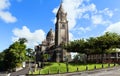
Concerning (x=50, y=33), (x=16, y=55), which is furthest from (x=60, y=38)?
(x=16, y=55)

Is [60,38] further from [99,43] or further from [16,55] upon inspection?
[99,43]

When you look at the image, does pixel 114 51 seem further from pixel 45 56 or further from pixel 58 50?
pixel 45 56

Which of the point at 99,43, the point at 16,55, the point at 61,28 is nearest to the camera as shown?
the point at 99,43

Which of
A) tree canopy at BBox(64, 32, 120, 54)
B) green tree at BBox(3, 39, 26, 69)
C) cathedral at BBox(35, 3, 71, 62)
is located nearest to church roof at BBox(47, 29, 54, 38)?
cathedral at BBox(35, 3, 71, 62)

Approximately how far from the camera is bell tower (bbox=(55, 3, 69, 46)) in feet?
363

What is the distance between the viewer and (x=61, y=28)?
11256 cm

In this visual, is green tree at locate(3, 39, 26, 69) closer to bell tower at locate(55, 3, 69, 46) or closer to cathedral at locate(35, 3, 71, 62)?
cathedral at locate(35, 3, 71, 62)

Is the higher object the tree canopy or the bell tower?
the bell tower

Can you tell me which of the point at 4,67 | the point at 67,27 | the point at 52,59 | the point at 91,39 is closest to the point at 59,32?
the point at 67,27

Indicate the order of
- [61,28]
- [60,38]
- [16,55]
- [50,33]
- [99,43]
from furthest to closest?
[50,33] → [61,28] → [60,38] → [16,55] → [99,43]

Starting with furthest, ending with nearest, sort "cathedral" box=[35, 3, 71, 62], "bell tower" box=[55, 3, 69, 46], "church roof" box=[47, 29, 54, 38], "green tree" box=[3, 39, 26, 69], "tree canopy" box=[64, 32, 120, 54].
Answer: "church roof" box=[47, 29, 54, 38], "bell tower" box=[55, 3, 69, 46], "cathedral" box=[35, 3, 71, 62], "green tree" box=[3, 39, 26, 69], "tree canopy" box=[64, 32, 120, 54]

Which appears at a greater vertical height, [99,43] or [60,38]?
[60,38]

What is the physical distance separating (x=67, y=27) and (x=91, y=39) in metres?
38.3

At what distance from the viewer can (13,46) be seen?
8919cm
